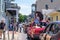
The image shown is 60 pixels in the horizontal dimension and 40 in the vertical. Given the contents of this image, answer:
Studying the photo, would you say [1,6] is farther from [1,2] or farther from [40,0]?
[40,0]

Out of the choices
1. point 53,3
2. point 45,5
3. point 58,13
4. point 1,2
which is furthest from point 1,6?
point 45,5

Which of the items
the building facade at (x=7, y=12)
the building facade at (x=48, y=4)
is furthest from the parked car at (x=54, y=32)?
the building facade at (x=48, y=4)

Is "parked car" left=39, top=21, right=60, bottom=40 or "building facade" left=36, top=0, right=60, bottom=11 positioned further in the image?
"building facade" left=36, top=0, right=60, bottom=11

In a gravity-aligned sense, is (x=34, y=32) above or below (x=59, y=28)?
below

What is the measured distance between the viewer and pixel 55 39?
318 inches

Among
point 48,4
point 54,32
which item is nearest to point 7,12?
point 54,32

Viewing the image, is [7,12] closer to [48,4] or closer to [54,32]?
[54,32]

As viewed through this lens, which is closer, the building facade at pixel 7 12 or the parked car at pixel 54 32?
the parked car at pixel 54 32

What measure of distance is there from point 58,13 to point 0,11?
8.68 m

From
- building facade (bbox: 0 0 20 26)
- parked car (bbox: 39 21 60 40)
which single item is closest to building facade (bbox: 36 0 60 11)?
building facade (bbox: 0 0 20 26)

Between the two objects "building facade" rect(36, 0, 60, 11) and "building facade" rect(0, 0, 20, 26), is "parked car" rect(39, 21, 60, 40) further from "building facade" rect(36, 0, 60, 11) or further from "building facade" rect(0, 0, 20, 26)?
"building facade" rect(36, 0, 60, 11)

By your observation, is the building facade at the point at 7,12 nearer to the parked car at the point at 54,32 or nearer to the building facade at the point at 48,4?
the parked car at the point at 54,32

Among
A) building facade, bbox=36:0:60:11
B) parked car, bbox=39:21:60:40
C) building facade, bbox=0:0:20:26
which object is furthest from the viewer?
building facade, bbox=36:0:60:11

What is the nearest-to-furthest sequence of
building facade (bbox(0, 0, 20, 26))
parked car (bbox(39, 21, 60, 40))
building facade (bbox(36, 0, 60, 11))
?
parked car (bbox(39, 21, 60, 40)) < building facade (bbox(0, 0, 20, 26)) < building facade (bbox(36, 0, 60, 11))
